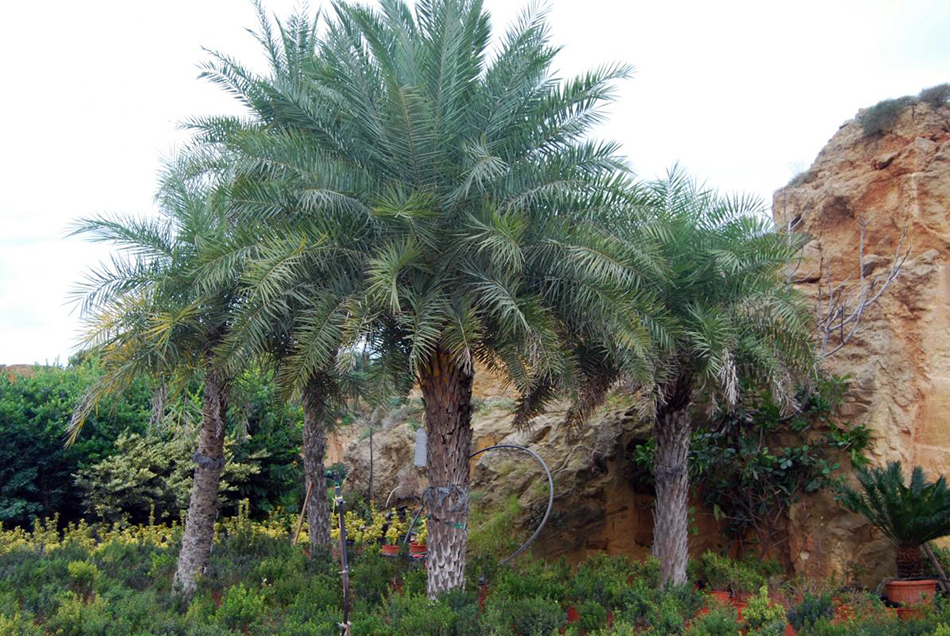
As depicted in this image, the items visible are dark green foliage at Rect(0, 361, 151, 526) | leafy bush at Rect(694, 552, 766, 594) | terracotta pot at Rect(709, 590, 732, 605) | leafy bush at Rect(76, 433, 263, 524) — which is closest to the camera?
→ terracotta pot at Rect(709, 590, 732, 605)

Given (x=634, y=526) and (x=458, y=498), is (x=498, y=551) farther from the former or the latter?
(x=458, y=498)

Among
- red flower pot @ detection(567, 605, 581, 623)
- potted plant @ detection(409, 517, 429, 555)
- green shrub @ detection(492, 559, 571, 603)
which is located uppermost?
potted plant @ detection(409, 517, 429, 555)

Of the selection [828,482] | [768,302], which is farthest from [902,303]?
[768,302]

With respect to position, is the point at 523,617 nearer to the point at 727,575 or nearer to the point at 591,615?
the point at 591,615

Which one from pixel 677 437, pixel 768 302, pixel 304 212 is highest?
pixel 304 212

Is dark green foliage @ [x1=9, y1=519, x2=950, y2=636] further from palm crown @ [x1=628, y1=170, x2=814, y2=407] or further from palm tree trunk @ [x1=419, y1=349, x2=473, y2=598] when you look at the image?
palm crown @ [x1=628, y1=170, x2=814, y2=407]

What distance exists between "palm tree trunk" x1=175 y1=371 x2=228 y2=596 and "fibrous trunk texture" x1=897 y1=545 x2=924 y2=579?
8.50 m

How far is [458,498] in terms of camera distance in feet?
28.8

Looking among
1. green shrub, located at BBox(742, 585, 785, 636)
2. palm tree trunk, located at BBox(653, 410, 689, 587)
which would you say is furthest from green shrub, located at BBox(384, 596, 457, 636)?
palm tree trunk, located at BBox(653, 410, 689, 587)

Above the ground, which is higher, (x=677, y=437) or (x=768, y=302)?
(x=768, y=302)

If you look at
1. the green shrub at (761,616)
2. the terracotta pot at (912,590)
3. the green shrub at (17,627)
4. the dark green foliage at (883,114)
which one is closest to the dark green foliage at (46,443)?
the green shrub at (17,627)

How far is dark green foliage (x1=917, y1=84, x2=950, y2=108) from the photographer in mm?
12664

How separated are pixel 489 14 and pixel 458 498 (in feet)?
A: 17.6

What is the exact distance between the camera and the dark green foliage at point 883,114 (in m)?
12.9
